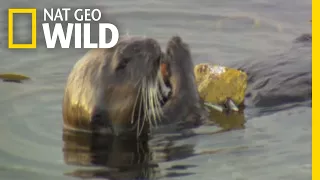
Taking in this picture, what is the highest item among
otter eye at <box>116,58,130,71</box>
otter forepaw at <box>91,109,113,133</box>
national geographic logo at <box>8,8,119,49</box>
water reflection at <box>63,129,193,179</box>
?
national geographic logo at <box>8,8,119,49</box>

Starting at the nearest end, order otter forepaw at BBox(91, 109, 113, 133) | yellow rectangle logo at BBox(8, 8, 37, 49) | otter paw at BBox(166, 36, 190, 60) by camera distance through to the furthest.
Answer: otter forepaw at BBox(91, 109, 113, 133) < otter paw at BBox(166, 36, 190, 60) < yellow rectangle logo at BBox(8, 8, 37, 49)

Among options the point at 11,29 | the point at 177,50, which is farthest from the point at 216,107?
the point at 11,29

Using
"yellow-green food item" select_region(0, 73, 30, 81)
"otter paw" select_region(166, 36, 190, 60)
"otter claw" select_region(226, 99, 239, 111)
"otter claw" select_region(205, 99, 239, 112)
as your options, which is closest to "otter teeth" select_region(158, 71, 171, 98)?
"otter paw" select_region(166, 36, 190, 60)

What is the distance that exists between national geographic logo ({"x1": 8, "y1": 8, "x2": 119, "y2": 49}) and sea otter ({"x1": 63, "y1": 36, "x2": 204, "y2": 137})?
0.47ft

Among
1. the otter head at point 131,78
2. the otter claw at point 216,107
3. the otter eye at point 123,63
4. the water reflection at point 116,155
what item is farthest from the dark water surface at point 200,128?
the otter eye at point 123,63

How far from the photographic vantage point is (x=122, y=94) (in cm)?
513

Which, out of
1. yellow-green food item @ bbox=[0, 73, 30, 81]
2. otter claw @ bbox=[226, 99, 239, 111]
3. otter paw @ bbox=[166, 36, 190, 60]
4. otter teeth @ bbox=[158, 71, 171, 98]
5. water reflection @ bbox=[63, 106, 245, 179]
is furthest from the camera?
Answer: yellow-green food item @ bbox=[0, 73, 30, 81]

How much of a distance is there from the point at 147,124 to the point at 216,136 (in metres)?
0.41

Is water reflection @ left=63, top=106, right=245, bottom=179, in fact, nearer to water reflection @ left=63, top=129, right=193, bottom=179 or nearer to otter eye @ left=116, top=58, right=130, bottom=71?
water reflection @ left=63, top=129, right=193, bottom=179

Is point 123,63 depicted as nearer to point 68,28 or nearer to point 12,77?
point 68,28

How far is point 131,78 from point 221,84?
2.09ft

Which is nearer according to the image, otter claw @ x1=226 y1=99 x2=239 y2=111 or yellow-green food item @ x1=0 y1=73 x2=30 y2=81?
otter claw @ x1=226 y1=99 x2=239 y2=111

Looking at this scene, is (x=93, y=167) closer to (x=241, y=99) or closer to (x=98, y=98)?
(x=98, y=98)

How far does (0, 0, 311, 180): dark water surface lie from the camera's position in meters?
4.89
